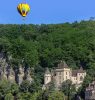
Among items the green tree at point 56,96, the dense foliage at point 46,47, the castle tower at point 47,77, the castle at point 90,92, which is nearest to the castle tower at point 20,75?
the dense foliage at point 46,47

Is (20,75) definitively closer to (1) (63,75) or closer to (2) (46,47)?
(1) (63,75)

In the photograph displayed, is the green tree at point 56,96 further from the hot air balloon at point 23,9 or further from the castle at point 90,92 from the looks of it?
the hot air balloon at point 23,9

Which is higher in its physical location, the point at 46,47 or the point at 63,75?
the point at 46,47

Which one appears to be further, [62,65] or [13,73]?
[13,73]

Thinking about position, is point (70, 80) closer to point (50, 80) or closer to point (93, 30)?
point (50, 80)

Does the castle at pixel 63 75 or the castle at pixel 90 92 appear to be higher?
the castle at pixel 63 75

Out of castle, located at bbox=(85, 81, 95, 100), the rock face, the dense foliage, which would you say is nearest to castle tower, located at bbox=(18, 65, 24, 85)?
the rock face

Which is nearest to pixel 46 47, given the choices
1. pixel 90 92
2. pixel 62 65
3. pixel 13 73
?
pixel 13 73
